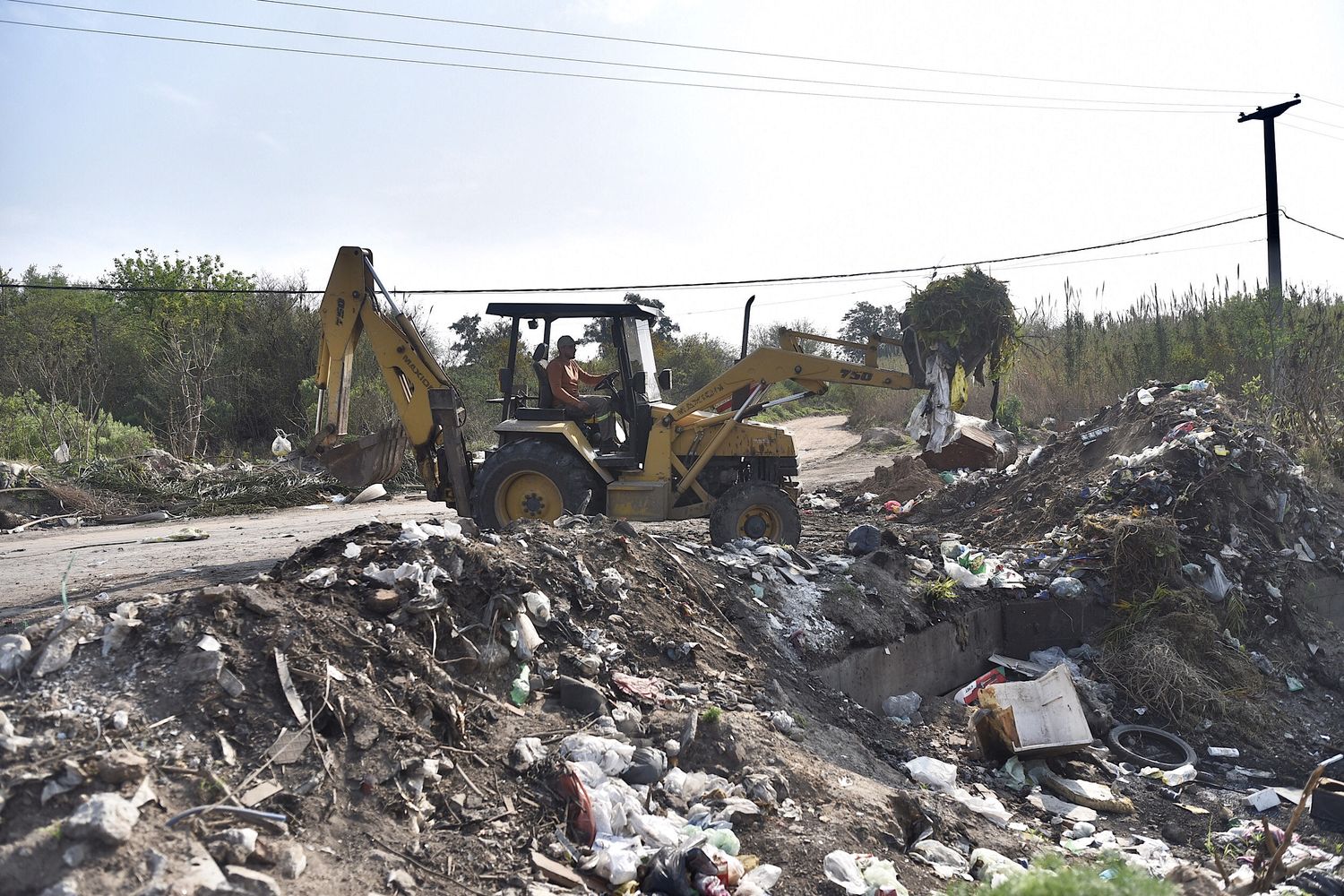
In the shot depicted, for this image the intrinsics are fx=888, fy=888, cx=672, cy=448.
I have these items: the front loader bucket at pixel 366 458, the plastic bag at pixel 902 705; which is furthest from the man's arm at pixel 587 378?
the front loader bucket at pixel 366 458

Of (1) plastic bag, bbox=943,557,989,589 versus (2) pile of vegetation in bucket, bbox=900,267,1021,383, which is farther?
(2) pile of vegetation in bucket, bbox=900,267,1021,383

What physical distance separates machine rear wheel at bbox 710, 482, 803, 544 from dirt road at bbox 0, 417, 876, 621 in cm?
353

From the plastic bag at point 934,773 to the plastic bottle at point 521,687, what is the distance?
81.9 inches

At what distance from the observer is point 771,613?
5734 mm

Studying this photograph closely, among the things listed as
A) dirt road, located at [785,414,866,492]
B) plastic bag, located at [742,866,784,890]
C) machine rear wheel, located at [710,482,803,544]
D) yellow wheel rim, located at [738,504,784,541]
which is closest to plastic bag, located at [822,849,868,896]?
plastic bag, located at [742,866,784,890]

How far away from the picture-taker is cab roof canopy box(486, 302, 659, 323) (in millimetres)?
7602

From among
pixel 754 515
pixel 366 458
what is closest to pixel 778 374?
pixel 754 515

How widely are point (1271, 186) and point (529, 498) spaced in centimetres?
1209

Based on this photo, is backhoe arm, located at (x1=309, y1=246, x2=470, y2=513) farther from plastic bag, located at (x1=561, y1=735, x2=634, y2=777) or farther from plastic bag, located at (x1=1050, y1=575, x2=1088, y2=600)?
plastic bag, located at (x1=1050, y1=575, x2=1088, y2=600)

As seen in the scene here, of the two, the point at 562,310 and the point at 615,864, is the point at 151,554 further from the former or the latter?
the point at 615,864

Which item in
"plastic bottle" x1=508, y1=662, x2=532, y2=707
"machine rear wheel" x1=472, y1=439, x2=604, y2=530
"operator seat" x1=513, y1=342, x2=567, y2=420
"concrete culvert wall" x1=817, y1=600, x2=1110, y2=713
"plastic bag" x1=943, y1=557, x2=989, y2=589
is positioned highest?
"operator seat" x1=513, y1=342, x2=567, y2=420

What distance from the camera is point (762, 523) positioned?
744 centimetres

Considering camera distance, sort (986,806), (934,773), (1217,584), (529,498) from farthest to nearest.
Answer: (529,498)
(1217,584)
(934,773)
(986,806)

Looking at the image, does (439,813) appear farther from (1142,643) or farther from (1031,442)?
(1031,442)
